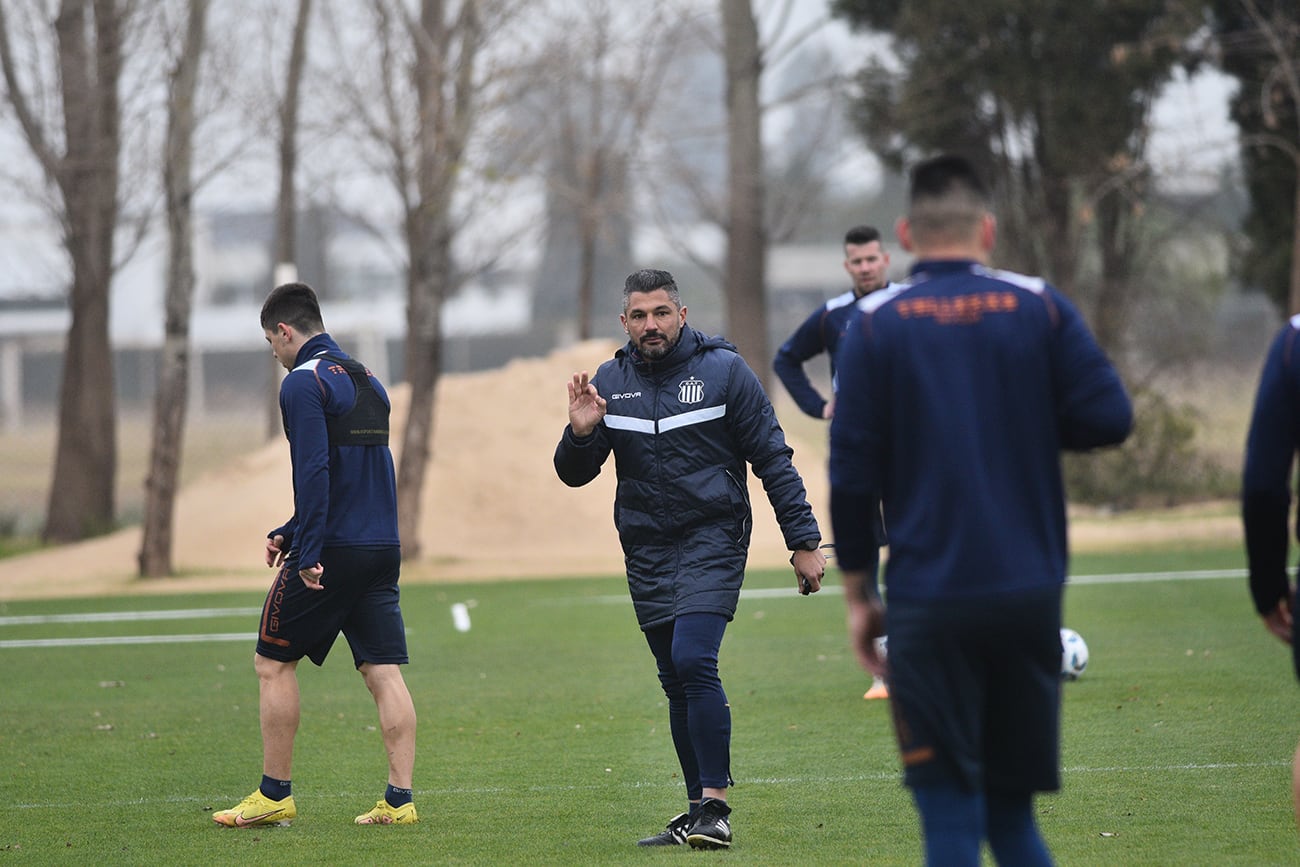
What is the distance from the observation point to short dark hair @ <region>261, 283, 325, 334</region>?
20.6 ft

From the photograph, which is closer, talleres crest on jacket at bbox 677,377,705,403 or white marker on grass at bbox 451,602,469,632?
talleres crest on jacket at bbox 677,377,705,403

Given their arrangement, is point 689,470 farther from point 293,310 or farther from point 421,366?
point 421,366

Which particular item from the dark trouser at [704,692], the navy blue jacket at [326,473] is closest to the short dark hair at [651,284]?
the navy blue jacket at [326,473]

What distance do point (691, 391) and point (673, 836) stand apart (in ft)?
5.29

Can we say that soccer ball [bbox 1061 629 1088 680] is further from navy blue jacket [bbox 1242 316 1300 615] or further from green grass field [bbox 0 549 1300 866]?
navy blue jacket [bbox 1242 316 1300 615]

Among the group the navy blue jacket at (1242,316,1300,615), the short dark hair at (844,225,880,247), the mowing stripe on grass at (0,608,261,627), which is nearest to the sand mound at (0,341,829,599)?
the mowing stripe on grass at (0,608,261,627)

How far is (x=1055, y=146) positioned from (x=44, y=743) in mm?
18662

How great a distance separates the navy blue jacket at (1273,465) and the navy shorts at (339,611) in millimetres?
3380

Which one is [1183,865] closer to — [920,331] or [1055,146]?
[920,331]

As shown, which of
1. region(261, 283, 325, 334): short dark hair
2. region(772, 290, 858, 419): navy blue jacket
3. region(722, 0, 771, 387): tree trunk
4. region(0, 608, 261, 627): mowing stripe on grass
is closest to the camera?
region(261, 283, 325, 334): short dark hair

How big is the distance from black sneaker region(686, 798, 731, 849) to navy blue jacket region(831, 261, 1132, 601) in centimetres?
221

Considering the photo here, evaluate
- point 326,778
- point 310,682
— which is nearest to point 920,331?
point 326,778

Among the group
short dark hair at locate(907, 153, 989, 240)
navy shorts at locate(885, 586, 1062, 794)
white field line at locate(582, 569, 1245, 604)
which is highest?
short dark hair at locate(907, 153, 989, 240)

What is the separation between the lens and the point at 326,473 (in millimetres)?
6039
